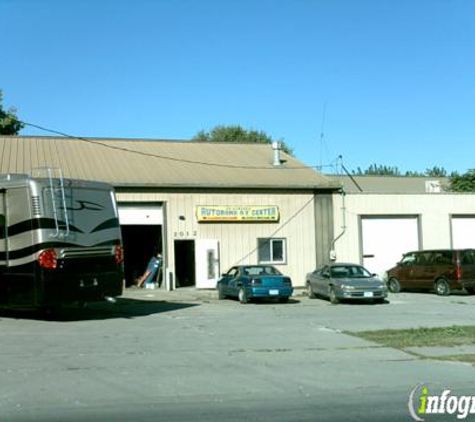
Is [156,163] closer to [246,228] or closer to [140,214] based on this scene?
[140,214]

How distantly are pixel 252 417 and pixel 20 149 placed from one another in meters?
26.6

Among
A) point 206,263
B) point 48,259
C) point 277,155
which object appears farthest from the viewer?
point 277,155

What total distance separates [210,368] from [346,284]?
12.9 metres

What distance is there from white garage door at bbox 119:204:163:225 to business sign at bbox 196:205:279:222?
5.63ft

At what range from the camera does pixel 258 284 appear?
905 inches

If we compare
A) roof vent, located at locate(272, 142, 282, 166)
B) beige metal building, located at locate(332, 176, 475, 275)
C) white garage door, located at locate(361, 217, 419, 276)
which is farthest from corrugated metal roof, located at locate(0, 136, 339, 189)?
white garage door, located at locate(361, 217, 419, 276)

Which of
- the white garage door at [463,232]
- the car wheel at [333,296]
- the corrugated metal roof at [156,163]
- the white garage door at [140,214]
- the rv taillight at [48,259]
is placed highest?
the corrugated metal roof at [156,163]

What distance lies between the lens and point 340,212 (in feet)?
106

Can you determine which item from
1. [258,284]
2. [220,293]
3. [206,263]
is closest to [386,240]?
[206,263]

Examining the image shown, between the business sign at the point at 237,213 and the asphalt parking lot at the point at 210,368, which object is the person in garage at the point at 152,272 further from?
the asphalt parking lot at the point at 210,368

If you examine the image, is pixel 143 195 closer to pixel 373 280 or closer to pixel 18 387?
pixel 373 280

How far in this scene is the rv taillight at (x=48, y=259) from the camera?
1565cm

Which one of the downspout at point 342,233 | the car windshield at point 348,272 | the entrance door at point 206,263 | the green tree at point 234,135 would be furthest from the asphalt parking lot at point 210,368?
the green tree at point 234,135

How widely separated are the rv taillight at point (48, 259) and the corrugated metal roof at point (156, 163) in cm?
1274
